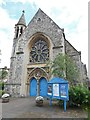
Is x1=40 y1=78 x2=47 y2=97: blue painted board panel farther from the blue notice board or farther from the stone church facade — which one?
the blue notice board

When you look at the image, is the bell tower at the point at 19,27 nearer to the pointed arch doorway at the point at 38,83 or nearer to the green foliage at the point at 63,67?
the pointed arch doorway at the point at 38,83

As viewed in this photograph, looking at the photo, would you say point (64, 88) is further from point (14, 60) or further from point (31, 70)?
point (14, 60)

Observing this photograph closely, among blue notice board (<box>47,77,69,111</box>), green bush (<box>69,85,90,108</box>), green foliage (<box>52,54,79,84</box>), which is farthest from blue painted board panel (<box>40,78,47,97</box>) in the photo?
green bush (<box>69,85,90,108</box>)

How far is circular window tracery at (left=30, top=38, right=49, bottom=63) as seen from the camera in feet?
63.3

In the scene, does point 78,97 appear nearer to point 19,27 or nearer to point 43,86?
point 43,86

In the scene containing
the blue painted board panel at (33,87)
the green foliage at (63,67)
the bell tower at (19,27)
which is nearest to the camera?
the green foliage at (63,67)

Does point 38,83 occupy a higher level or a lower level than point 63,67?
lower

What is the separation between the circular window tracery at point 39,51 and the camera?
19.3 m

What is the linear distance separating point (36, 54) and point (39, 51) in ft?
1.76

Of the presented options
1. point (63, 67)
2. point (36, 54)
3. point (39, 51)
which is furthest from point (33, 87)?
point (63, 67)

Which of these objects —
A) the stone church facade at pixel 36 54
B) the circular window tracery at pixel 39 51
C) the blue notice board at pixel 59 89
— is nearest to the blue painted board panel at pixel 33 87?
the stone church facade at pixel 36 54

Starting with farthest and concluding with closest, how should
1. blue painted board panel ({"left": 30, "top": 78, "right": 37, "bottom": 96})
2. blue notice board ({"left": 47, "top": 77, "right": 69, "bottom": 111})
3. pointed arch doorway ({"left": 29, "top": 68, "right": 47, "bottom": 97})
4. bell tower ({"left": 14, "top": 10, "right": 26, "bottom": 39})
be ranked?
bell tower ({"left": 14, "top": 10, "right": 26, "bottom": 39})
blue painted board panel ({"left": 30, "top": 78, "right": 37, "bottom": 96})
pointed arch doorway ({"left": 29, "top": 68, "right": 47, "bottom": 97})
blue notice board ({"left": 47, "top": 77, "right": 69, "bottom": 111})

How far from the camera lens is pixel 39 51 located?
19766mm

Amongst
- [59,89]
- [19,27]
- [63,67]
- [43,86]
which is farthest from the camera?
[19,27]
